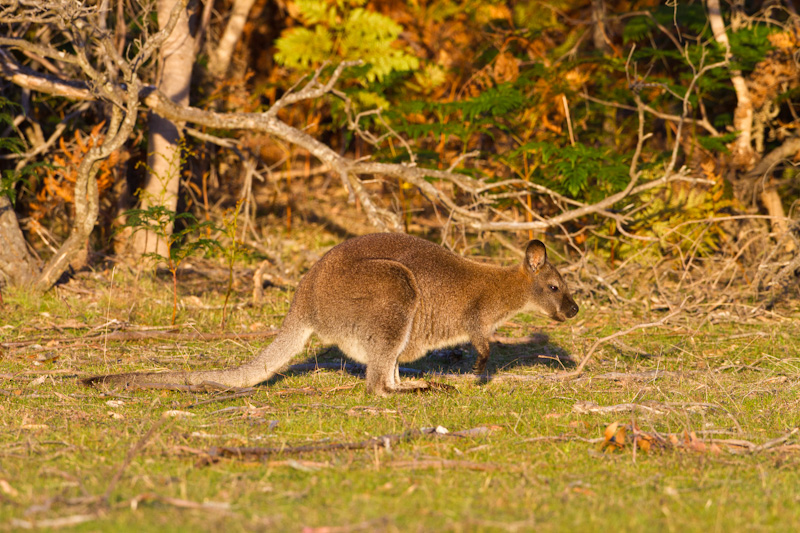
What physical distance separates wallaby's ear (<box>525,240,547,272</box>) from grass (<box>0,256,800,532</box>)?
89 centimetres

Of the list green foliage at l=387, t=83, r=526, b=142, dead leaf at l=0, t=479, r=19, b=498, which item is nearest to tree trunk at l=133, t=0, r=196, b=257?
green foliage at l=387, t=83, r=526, b=142

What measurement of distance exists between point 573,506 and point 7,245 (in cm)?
753

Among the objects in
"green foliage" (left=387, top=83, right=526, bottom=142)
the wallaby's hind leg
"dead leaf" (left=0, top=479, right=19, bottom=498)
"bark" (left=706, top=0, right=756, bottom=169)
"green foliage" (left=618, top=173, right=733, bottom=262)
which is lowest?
"dead leaf" (left=0, top=479, right=19, bottom=498)

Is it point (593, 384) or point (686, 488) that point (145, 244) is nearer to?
point (593, 384)

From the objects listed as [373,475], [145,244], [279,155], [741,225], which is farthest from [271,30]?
[373,475]

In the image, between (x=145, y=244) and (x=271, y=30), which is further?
(x=271, y=30)

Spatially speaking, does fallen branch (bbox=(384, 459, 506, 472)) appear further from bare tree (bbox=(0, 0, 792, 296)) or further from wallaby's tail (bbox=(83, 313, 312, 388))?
bare tree (bbox=(0, 0, 792, 296))

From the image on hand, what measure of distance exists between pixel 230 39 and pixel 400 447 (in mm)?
9146

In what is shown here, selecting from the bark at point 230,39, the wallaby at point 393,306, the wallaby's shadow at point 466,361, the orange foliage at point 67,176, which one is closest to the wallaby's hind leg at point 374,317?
the wallaby at point 393,306

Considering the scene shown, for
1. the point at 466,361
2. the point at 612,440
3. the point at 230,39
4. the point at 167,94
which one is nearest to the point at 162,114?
the point at 167,94

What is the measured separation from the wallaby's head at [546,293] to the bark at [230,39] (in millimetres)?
7123

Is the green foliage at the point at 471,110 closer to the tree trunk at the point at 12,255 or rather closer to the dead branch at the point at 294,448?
the tree trunk at the point at 12,255

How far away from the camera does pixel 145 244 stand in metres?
10.2

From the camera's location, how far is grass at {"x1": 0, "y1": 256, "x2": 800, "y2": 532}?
11.1ft
